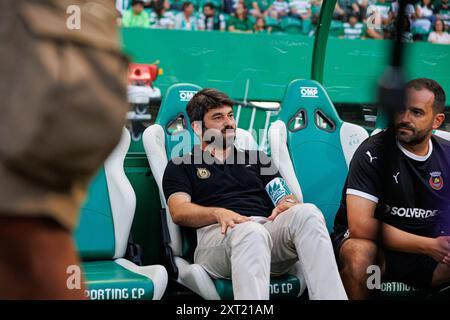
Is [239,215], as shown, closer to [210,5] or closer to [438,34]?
[210,5]

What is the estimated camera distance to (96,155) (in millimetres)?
843

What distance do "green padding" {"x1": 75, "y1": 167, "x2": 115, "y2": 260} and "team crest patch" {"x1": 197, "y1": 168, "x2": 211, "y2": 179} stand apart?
49cm

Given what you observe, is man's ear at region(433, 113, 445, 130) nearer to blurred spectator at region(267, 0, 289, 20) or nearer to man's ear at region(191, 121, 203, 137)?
man's ear at region(191, 121, 203, 137)

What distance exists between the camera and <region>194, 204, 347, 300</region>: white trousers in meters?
2.70

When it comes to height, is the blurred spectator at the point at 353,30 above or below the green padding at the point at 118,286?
above

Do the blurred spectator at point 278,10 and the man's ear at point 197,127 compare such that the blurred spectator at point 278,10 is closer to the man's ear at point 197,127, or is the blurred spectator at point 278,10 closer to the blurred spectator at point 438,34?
the blurred spectator at point 438,34

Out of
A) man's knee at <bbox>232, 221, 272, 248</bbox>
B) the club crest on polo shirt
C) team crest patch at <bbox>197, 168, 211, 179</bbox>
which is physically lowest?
man's knee at <bbox>232, 221, 272, 248</bbox>

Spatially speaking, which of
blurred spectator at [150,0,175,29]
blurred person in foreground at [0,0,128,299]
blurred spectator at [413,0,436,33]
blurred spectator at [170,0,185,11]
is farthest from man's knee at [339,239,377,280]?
blurred spectator at [413,0,436,33]

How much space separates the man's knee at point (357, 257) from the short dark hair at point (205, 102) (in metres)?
0.94

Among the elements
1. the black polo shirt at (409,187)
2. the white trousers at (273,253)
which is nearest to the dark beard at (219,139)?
the white trousers at (273,253)

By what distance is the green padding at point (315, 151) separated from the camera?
391 cm

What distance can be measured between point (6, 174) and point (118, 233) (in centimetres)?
259
